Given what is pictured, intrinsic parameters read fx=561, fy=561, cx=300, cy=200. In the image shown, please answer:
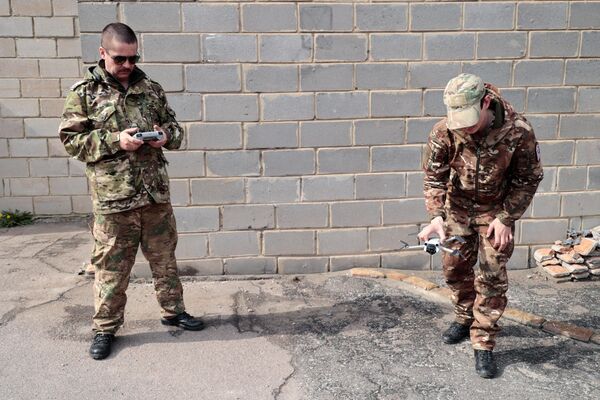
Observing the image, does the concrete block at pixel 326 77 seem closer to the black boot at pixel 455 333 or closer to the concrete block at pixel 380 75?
the concrete block at pixel 380 75

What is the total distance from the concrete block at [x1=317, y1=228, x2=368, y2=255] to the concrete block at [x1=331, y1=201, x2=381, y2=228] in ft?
0.20

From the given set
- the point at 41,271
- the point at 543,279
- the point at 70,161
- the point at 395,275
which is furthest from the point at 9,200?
the point at 543,279

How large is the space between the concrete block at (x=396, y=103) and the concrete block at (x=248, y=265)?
155 centimetres

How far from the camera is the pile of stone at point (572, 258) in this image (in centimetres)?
483

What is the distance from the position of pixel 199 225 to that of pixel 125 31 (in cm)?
191

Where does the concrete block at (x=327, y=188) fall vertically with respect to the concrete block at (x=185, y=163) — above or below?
Result: below

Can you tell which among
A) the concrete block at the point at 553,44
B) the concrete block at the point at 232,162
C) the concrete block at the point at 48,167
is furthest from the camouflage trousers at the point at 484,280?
the concrete block at the point at 48,167

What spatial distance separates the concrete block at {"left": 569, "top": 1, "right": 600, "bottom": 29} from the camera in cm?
482

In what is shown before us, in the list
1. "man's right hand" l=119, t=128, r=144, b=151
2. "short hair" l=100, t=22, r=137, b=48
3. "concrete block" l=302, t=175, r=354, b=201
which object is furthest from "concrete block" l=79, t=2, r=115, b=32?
"concrete block" l=302, t=175, r=354, b=201

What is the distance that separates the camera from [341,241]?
493 centimetres

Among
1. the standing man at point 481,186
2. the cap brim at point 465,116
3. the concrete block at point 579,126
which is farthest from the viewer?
the concrete block at point 579,126

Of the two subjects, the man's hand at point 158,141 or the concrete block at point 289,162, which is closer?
the man's hand at point 158,141

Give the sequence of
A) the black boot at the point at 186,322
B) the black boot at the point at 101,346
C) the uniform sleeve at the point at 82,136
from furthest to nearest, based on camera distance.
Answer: the black boot at the point at 186,322 < the black boot at the point at 101,346 < the uniform sleeve at the point at 82,136

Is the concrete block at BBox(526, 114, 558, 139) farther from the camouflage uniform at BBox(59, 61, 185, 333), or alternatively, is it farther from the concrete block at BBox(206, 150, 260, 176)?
the camouflage uniform at BBox(59, 61, 185, 333)
